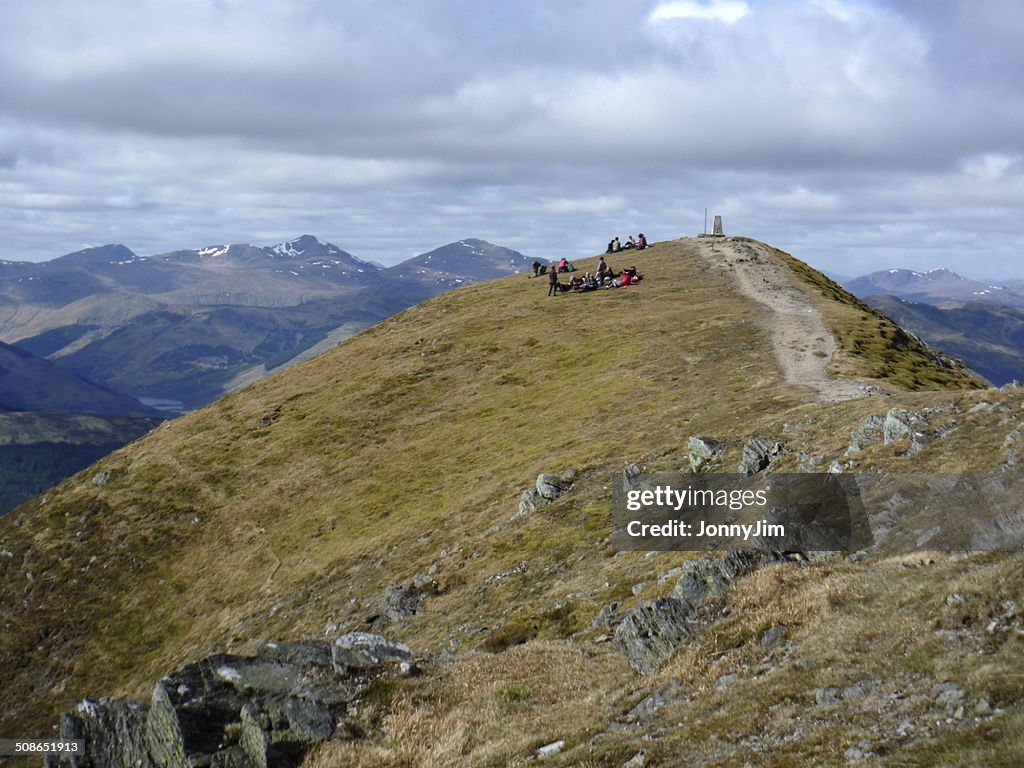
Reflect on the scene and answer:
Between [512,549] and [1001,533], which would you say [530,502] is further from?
[1001,533]

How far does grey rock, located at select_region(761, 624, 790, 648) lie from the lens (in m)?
16.4

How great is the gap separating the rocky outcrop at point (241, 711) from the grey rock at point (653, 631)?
5.98 metres

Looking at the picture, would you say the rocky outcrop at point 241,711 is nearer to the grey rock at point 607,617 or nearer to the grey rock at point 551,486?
the grey rock at point 607,617

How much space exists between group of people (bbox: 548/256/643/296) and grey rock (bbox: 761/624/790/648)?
79.6m

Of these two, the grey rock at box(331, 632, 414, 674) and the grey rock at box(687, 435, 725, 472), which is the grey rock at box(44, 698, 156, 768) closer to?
the grey rock at box(331, 632, 414, 674)

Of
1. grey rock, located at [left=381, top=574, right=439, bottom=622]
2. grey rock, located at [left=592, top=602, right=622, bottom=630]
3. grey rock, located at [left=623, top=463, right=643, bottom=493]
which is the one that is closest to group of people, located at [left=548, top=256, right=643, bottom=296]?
grey rock, located at [left=623, top=463, right=643, bottom=493]

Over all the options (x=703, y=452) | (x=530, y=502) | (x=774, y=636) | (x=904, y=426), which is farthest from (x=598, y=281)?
(x=774, y=636)

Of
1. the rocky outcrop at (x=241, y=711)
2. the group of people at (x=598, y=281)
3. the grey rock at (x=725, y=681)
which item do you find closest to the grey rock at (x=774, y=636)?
the grey rock at (x=725, y=681)

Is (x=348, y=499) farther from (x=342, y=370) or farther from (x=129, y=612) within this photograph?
(x=342, y=370)

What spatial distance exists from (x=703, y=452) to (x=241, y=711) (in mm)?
23791

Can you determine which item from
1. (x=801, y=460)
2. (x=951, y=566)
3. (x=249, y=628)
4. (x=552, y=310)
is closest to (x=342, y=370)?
(x=552, y=310)

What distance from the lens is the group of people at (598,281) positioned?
94.7m

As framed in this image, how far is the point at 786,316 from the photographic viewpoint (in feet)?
222

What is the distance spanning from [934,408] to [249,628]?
127 ft
